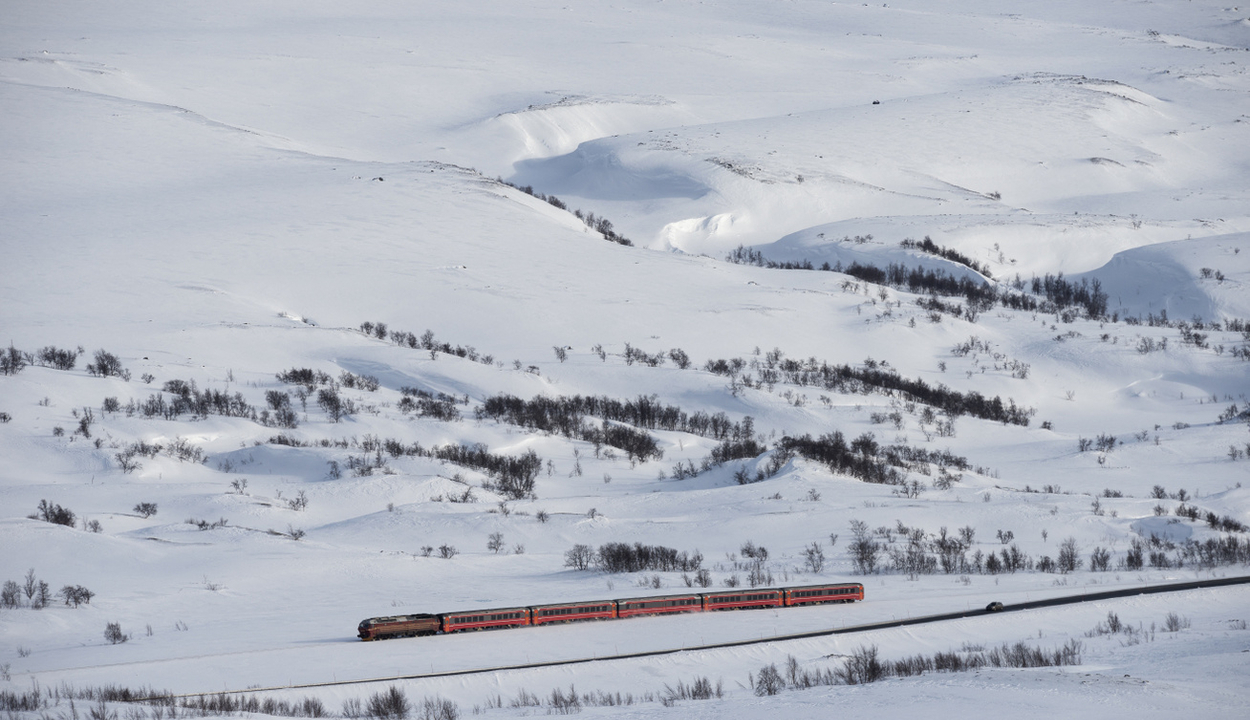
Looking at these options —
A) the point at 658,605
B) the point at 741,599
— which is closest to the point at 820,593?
the point at 741,599

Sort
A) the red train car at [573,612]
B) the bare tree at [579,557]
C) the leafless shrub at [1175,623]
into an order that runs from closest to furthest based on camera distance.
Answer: the leafless shrub at [1175,623], the red train car at [573,612], the bare tree at [579,557]

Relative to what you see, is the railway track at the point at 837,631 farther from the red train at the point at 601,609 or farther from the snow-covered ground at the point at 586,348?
the red train at the point at 601,609

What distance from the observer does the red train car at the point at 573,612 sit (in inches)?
1030

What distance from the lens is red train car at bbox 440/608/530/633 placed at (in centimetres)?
2555

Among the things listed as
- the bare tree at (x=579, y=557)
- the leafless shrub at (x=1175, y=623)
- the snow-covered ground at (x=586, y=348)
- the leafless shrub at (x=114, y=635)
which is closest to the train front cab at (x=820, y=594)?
the snow-covered ground at (x=586, y=348)

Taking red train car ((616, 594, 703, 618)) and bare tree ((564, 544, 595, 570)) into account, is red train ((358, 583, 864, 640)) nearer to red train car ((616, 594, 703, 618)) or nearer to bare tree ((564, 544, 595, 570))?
red train car ((616, 594, 703, 618))

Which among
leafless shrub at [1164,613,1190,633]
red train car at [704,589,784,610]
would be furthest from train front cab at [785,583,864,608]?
leafless shrub at [1164,613,1190,633]

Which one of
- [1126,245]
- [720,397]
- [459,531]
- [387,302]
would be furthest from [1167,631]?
[1126,245]

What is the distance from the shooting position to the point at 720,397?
6094 centimetres

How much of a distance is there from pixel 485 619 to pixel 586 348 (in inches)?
1738

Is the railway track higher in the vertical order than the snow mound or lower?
lower

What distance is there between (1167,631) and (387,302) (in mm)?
58452

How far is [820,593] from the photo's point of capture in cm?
2795

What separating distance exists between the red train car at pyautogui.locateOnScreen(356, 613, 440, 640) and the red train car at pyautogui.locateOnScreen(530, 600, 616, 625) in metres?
2.22
